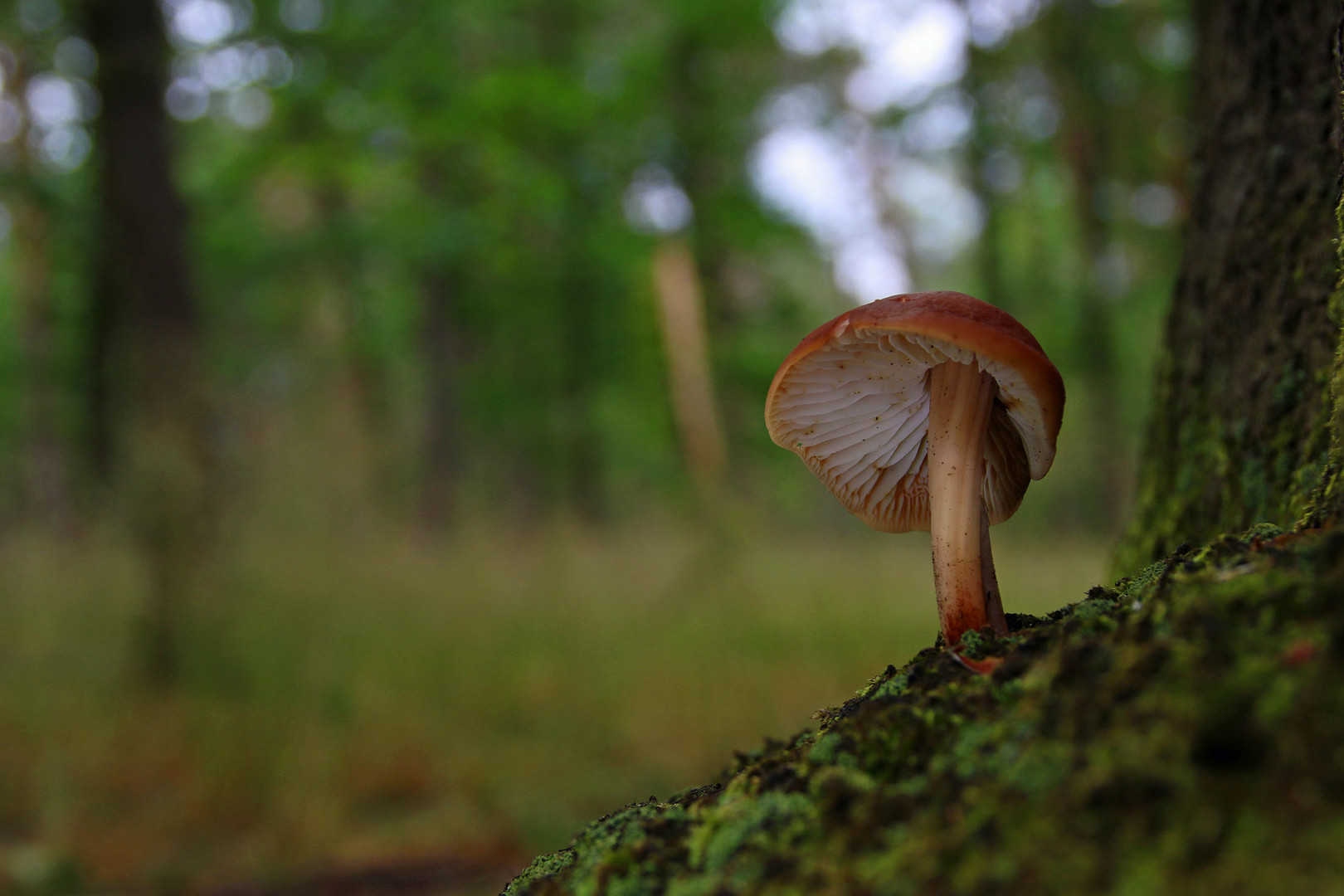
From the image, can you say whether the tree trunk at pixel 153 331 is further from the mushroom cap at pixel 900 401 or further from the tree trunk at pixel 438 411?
the tree trunk at pixel 438 411

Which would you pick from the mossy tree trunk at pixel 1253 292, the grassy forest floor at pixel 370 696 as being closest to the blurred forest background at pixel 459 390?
the grassy forest floor at pixel 370 696

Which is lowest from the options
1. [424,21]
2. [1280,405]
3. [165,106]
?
[1280,405]

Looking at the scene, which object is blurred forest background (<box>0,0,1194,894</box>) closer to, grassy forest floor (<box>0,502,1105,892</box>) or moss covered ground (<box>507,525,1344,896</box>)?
grassy forest floor (<box>0,502,1105,892</box>)

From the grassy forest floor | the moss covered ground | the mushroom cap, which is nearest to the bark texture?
the moss covered ground

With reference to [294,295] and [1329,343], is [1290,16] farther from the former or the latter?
[294,295]

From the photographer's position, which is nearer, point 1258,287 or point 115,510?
point 1258,287

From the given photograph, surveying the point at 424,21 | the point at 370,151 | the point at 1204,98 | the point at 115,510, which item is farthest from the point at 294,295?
the point at 1204,98

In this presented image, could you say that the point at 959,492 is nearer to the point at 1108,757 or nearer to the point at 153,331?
the point at 1108,757

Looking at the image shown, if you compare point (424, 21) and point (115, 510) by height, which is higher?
point (424, 21)
